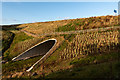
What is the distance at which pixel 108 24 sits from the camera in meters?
40.0

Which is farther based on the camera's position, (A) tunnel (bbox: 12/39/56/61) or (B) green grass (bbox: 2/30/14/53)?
(B) green grass (bbox: 2/30/14/53)

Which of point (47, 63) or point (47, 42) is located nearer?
point (47, 63)

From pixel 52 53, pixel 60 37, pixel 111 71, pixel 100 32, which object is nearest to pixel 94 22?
pixel 100 32

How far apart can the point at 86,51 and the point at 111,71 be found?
17060mm

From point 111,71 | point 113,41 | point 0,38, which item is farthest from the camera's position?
point 0,38

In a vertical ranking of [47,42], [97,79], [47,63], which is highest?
[47,42]

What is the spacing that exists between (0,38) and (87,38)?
161 feet

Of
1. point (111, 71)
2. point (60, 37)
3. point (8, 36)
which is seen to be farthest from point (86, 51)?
point (8, 36)

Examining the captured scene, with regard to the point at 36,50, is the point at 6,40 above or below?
above

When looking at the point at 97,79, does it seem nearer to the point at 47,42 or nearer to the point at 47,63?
the point at 47,63

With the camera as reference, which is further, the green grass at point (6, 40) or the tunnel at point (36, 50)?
the green grass at point (6, 40)

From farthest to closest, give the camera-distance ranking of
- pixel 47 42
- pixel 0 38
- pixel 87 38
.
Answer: pixel 0 38
pixel 47 42
pixel 87 38

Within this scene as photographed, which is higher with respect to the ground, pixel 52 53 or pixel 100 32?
pixel 100 32

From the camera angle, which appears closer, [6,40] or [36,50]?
[36,50]
